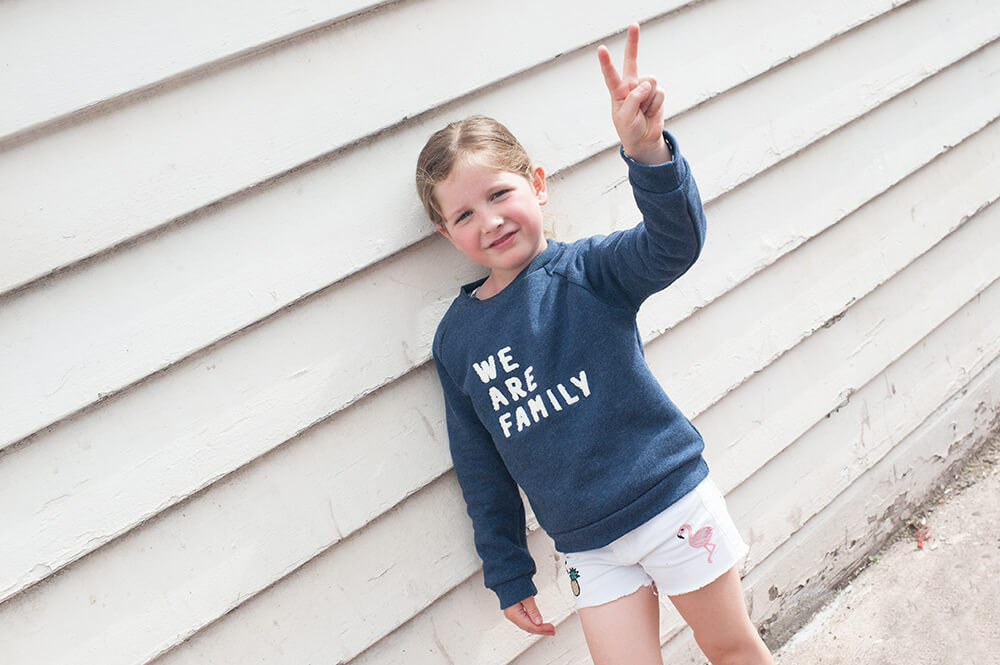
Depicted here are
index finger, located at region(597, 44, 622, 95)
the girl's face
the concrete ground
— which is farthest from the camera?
the concrete ground

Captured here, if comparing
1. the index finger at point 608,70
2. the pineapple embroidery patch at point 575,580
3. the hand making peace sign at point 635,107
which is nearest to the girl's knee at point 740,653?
the pineapple embroidery patch at point 575,580

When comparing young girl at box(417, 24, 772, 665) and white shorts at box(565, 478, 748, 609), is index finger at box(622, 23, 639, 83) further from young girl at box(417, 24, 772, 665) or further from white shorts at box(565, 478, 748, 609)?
white shorts at box(565, 478, 748, 609)

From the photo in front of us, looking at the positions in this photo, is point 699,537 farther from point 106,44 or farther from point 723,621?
point 106,44

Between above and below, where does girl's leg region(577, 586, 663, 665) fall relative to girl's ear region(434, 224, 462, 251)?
below

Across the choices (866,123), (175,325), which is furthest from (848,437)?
(175,325)

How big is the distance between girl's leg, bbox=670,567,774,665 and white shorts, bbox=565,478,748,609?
1.7 inches

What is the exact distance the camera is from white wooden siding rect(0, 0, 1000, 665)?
1.50 m

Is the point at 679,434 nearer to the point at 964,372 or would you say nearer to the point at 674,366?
the point at 674,366

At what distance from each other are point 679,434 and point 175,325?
3.31 feet

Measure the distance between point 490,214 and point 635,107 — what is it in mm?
388

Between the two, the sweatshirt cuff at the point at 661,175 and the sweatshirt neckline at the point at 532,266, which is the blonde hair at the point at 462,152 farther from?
the sweatshirt cuff at the point at 661,175

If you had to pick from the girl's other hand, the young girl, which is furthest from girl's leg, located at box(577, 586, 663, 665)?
the girl's other hand

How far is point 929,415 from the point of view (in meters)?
2.83

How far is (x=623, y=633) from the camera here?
5.90 ft
